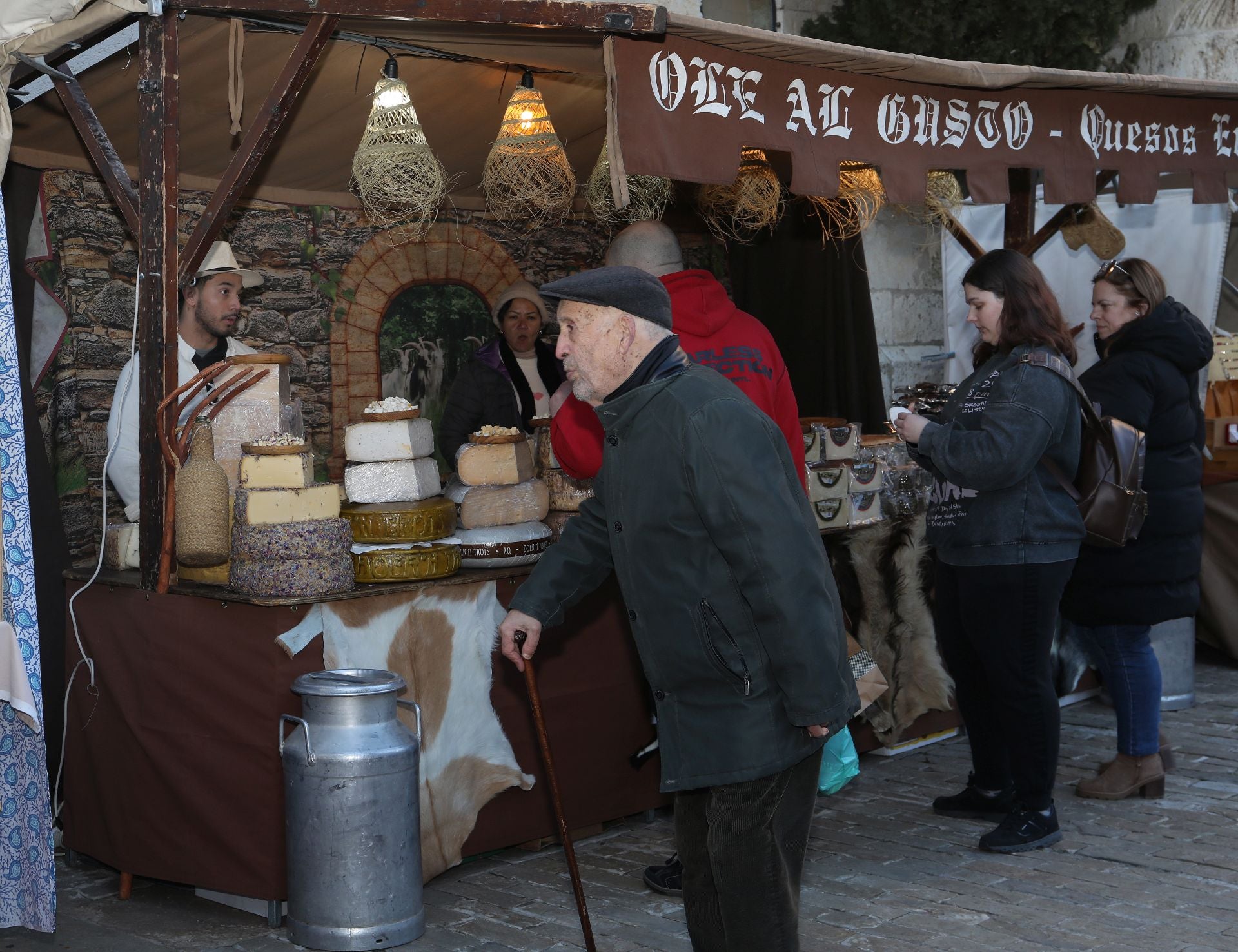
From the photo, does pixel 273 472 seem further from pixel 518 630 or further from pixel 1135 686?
pixel 1135 686

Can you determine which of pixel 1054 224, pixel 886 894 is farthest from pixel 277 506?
pixel 1054 224

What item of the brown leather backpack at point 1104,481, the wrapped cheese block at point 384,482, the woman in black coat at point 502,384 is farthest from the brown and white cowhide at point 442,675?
the woman in black coat at point 502,384

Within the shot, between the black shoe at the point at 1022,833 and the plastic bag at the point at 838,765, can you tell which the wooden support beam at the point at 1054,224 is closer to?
the black shoe at the point at 1022,833

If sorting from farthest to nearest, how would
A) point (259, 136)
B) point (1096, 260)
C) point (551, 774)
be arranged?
point (1096, 260), point (259, 136), point (551, 774)

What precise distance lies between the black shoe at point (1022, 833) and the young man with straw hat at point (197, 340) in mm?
3093

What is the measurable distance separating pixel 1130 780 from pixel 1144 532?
0.92 meters

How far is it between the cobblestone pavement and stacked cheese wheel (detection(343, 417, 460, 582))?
40.9 inches

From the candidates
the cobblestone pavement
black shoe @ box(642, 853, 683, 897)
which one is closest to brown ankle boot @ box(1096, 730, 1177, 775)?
the cobblestone pavement

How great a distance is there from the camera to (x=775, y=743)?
8.59ft

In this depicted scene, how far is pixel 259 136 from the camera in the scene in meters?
3.91

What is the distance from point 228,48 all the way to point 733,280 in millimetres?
3619

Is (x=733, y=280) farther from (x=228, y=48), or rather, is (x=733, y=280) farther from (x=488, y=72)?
(x=228, y=48)

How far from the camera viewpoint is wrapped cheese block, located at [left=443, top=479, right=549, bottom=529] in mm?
4367

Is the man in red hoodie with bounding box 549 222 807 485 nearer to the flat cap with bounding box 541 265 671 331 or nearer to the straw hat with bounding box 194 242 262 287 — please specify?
the flat cap with bounding box 541 265 671 331
